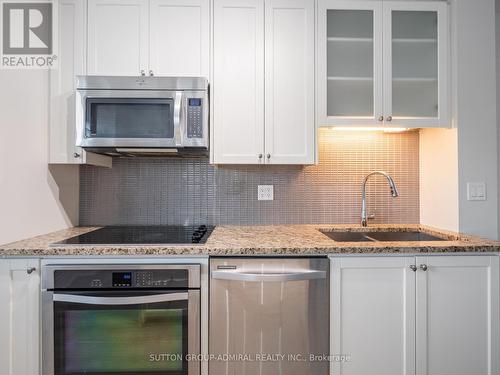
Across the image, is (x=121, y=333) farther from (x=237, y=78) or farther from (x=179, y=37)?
(x=179, y=37)

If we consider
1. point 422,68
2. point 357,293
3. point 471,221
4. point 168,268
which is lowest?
point 357,293

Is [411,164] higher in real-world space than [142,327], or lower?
higher

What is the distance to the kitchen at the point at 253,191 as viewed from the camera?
147 centimetres

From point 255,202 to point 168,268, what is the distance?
90 centimetres

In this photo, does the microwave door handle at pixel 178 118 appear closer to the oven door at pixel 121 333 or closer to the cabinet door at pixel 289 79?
the cabinet door at pixel 289 79

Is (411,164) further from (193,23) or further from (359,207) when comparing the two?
(193,23)

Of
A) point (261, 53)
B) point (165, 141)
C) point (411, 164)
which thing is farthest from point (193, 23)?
point (411, 164)

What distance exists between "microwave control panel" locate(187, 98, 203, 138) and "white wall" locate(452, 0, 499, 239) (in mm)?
1538

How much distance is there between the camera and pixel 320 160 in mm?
2217

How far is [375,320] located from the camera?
1.52 m

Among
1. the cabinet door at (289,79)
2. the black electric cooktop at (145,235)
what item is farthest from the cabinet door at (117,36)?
the black electric cooktop at (145,235)

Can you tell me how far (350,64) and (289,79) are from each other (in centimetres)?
40

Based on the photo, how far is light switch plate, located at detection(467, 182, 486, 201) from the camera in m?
1.85

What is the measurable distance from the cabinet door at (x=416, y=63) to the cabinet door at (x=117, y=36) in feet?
4.89
